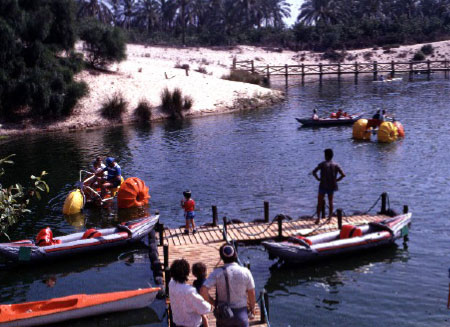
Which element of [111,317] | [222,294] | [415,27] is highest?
[415,27]

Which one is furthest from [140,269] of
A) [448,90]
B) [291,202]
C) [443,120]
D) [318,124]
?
[448,90]

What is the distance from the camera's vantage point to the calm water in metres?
13.1

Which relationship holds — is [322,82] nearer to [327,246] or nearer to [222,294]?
[327,246]

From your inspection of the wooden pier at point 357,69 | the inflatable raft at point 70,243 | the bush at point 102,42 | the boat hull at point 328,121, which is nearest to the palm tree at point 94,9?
the wooden pier at point 357,69

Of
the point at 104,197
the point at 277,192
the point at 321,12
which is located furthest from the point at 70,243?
the point at 321,12

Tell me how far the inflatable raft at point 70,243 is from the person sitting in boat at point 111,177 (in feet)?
15.5

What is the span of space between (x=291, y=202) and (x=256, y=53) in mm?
71475

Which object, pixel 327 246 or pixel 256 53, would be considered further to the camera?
pixel 256 53

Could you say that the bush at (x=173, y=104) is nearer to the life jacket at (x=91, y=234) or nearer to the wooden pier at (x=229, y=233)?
the wooden pier at (x=229, y=233)

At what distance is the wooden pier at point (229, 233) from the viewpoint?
15266mm

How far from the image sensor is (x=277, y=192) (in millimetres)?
22484

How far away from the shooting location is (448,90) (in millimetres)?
54812

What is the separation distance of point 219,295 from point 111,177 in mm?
14260

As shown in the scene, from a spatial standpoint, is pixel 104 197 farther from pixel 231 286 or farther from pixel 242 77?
pixel 242 77
